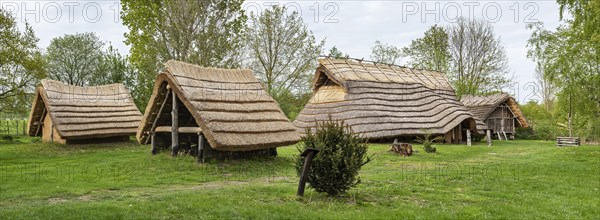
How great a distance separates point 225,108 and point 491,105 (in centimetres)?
3077

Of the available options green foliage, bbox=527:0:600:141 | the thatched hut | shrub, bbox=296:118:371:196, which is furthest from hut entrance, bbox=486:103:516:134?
shrub, bbox=296:118:371:196

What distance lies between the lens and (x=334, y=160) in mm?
9688

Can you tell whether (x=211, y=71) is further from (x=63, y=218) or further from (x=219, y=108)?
(x=63, y=218)

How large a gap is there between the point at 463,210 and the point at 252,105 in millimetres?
9937

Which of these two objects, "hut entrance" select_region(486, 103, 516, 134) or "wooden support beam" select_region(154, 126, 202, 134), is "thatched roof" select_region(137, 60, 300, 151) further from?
"hut entrance" select_region(486, 103, 516, 134)

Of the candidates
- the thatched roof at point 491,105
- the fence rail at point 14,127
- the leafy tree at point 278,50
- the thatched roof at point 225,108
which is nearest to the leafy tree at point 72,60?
the fence rail at point 14,127

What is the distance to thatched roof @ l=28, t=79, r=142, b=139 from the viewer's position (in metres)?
23.2

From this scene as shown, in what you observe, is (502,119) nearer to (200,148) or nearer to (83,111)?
(200,148)

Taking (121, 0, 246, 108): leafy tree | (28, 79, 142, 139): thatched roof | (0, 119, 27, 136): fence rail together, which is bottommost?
(0, 119, 27, 136): fence rail

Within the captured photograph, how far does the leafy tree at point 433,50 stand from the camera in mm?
47094

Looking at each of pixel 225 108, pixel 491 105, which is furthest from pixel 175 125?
pixel 491 105

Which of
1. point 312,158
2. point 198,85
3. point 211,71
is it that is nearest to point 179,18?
point 211,71

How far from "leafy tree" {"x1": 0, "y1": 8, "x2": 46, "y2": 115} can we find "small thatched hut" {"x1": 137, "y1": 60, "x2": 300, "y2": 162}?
26.0ft

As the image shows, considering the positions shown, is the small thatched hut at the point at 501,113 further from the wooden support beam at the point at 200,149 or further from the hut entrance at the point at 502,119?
the wooden support beam at the point at 200,149
